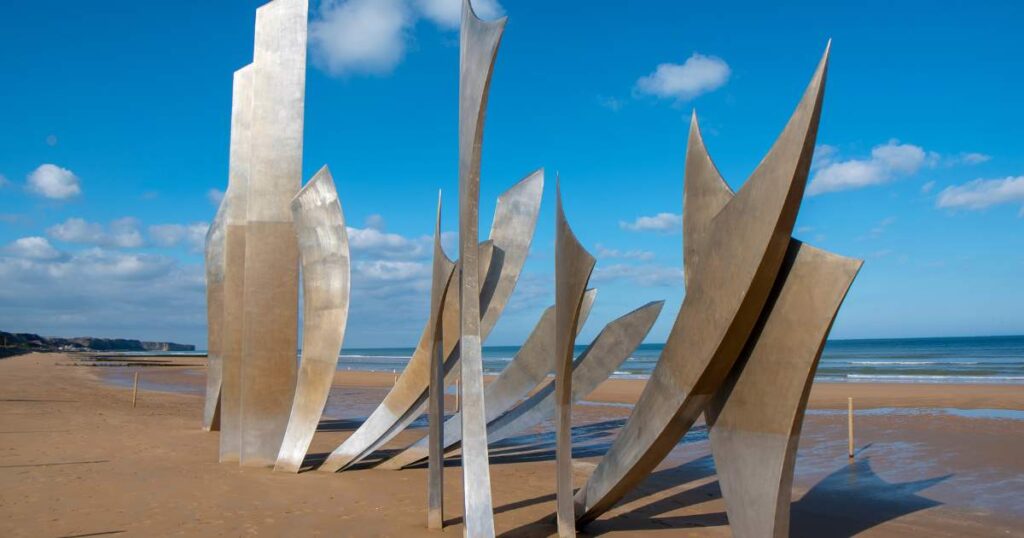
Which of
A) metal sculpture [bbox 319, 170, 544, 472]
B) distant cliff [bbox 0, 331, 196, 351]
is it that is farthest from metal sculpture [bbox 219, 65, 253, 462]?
distant cliff [bbox 0, 331, 196, 351]

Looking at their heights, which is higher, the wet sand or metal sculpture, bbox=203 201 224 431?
metal sculpture, bbox=203 201 224 431

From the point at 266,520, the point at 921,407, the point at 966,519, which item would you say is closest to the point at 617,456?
the point at 266,520

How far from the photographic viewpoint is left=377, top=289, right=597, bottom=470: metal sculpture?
1084 cm

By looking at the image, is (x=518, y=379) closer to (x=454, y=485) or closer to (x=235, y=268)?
(x=454, y=485)

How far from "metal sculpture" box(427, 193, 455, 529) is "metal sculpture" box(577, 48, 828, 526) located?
157 cm

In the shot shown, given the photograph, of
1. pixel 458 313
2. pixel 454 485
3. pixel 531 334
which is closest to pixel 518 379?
pixel 531 334

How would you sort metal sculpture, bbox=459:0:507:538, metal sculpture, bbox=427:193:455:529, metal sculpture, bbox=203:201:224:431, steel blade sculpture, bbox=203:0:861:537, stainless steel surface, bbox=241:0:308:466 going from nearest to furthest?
steel blade sculpture, bbox=203:0:861:537 → metal sculpture, bbox=459:0:507:538 → metal sculpture, bbox=427:193:455:529 → stainless steel surface, bbox=241:0:308:466 → metal sculpture, bbox=203:201:224:431

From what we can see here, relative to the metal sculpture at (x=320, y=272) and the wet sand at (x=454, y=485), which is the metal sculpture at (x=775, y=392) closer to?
the wet sand at (x=454, y=485)

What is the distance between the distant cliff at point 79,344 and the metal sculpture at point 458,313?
65162 millimetres

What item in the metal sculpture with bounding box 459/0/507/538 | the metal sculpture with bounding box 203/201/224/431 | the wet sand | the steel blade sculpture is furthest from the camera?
the metal sculpture with bounding box 203/201/224/431

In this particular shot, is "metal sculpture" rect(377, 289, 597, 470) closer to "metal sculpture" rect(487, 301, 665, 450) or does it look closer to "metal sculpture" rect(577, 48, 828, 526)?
"metal sculpture" rect(487, 301, 665, 450)

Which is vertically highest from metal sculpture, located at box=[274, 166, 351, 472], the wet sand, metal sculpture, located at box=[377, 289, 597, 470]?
metal sculpture, located at box=[274, 166, 351, 472]

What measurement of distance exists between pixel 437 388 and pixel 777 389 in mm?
3117

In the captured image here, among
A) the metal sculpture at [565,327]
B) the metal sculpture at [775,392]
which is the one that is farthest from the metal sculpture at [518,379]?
the metal sculpture at [775,392]
